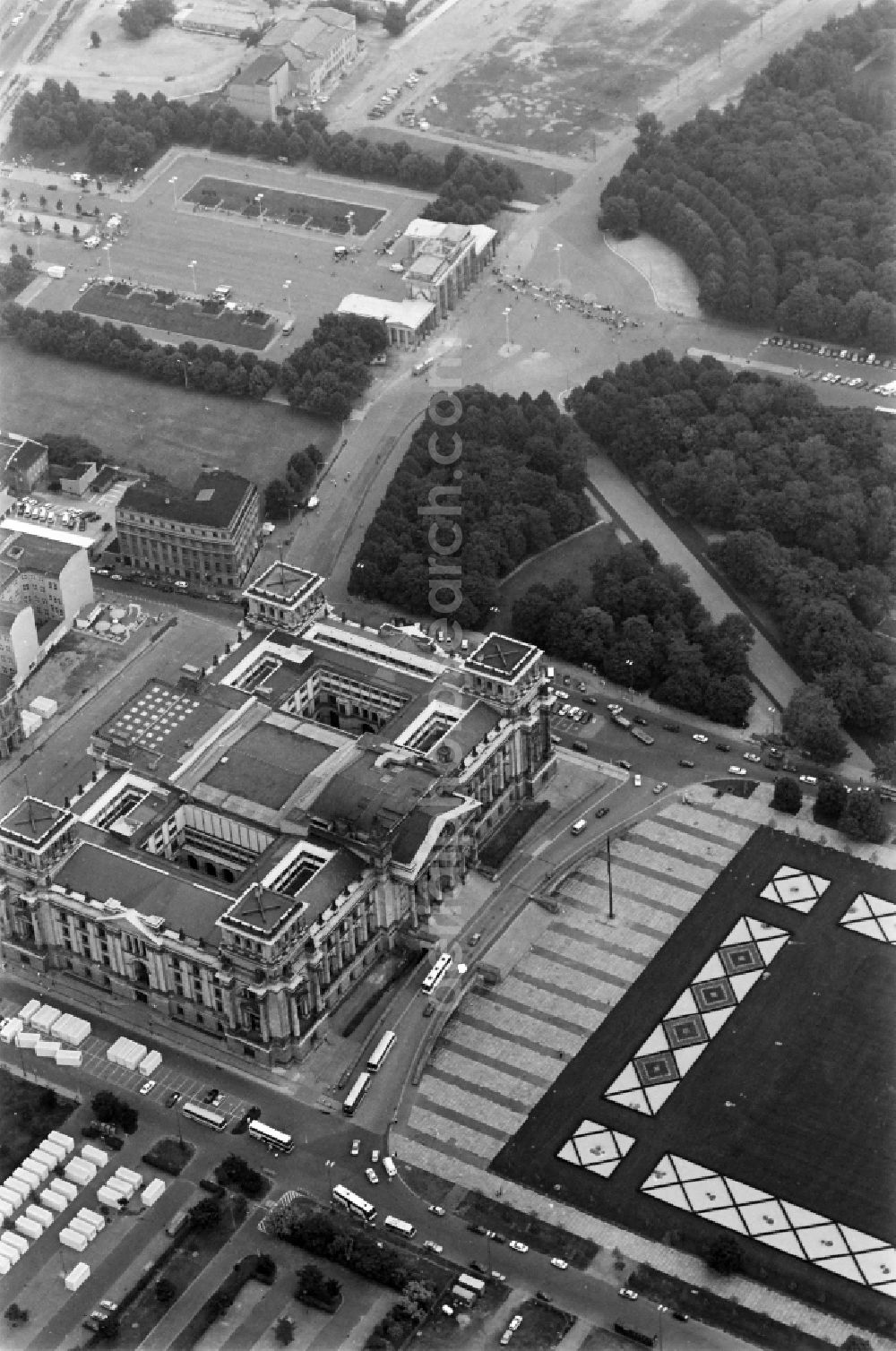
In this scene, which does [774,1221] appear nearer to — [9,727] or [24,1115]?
[24,1115]

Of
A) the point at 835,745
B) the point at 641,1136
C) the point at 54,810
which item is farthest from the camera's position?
the point at 835,745

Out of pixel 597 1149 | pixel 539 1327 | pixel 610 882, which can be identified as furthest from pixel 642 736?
pixel 539 1327

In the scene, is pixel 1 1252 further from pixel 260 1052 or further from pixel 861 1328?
pixel 861 1328

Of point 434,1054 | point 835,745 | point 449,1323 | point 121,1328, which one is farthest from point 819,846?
point 121,1328

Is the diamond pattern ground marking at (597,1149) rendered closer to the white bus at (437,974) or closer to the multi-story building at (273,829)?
the white bus at (437,974)

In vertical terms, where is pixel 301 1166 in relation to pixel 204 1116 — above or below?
below
